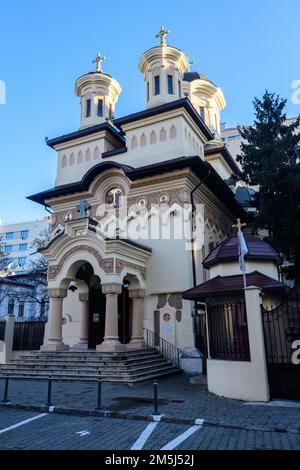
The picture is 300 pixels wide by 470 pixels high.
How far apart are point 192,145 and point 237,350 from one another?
13.7m

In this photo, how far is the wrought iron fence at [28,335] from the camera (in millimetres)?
19609

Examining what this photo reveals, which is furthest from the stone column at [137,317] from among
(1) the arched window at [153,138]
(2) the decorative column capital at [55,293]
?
(1) the arched window at [153,138]

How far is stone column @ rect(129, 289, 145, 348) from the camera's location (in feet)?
53.8

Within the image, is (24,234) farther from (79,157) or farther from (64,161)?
(79,157)

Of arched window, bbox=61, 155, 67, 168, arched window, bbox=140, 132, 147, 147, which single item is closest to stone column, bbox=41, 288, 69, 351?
arched window, bbox=140, 132, 147, 147

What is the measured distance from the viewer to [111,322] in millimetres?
14867

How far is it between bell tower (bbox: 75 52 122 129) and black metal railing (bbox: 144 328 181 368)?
15155 mm

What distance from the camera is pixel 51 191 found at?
22.0 m

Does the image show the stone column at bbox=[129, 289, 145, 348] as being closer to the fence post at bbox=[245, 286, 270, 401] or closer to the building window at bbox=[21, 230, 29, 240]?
the fence post at bbox=[245, 286, 270, 401]
